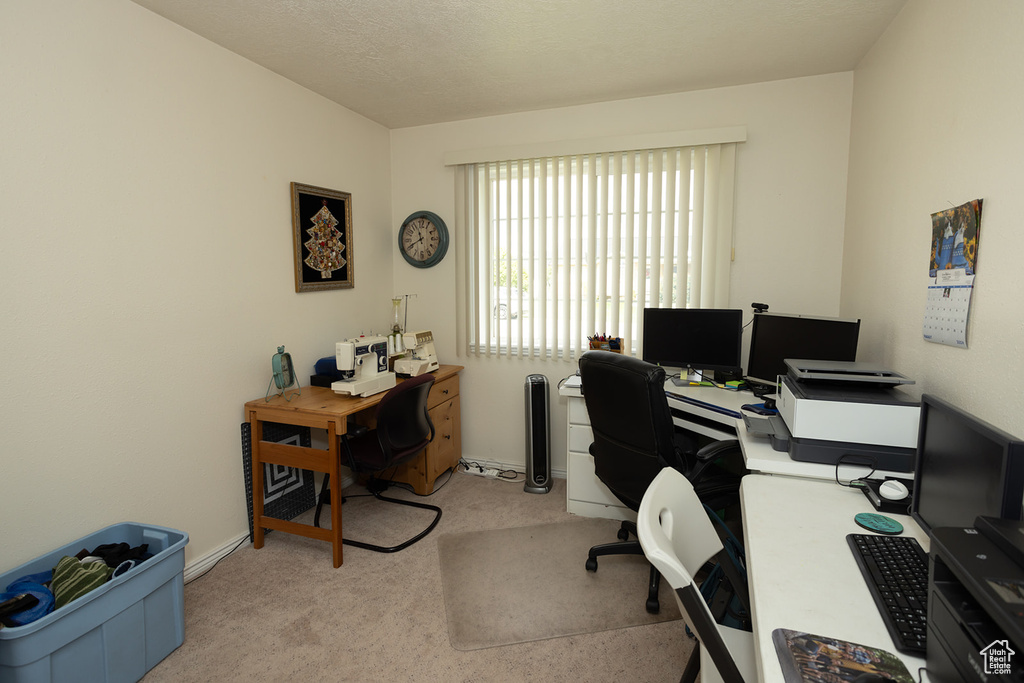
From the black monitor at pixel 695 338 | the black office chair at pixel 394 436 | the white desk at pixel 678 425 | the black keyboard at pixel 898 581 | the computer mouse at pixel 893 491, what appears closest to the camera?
the black keyboard at pixel 898 581

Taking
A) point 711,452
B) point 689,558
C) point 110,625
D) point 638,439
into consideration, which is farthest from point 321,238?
point 689,558

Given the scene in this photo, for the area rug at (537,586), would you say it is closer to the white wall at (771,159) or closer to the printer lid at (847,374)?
the white wall at (771,159)

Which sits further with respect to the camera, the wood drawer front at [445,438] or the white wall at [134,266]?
the wood drawer front at [445,438]

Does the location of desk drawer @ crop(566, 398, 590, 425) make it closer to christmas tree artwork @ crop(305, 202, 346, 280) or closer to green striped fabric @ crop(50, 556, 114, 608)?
christmas tree artwork @ crop(305, 202, 346, 280)

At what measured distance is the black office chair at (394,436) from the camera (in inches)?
99.7

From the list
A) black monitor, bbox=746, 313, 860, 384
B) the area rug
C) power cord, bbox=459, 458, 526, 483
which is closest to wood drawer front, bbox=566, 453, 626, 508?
the area rug

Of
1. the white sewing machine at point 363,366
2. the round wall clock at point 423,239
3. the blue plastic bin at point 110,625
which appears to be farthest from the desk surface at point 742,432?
the blue plastic bin at point 110,625

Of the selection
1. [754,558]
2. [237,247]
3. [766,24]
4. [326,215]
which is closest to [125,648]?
[237,247]

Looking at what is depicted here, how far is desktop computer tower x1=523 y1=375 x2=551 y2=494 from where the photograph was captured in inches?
127

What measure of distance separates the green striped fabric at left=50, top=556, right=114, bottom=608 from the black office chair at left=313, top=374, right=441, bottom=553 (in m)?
0.98

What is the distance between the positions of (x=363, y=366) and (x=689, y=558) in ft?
6.55

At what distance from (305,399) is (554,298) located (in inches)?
66.8

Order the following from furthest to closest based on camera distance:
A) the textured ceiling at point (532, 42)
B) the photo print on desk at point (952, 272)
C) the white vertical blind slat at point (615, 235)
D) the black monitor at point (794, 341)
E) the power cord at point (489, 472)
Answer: the power cord at point (489, 472) → the white vertical blind slat at point (615, 235) → the black monitor at point (794, 341) → the textured ceiling at point (532, 42) → the photo print on desk at point (952, 272)

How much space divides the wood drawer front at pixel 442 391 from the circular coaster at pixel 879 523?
7.85ft
